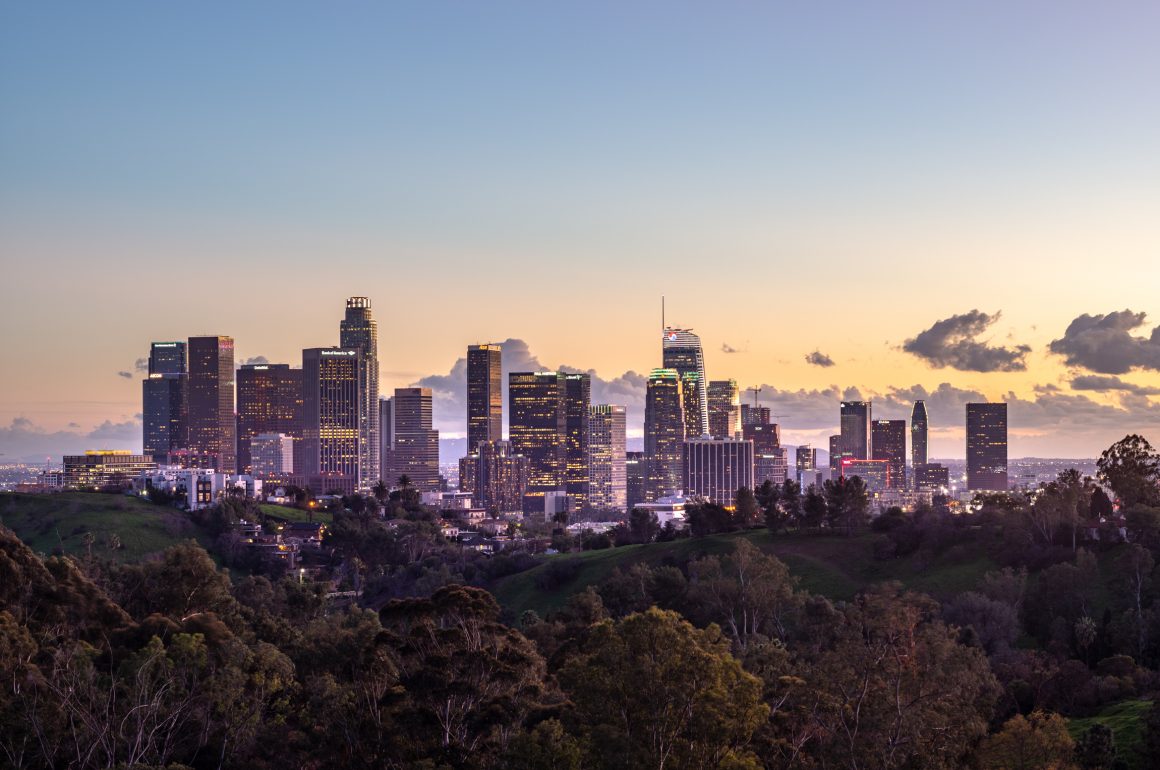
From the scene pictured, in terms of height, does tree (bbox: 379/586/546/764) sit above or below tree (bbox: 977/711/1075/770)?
above

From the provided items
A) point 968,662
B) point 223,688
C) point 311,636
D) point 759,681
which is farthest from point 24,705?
point 968,662

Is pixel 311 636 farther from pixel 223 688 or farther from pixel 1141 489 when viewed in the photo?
pixel 1141 489

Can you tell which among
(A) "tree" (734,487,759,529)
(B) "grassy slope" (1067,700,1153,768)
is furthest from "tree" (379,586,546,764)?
(A) "tree" (734,487,759,529)

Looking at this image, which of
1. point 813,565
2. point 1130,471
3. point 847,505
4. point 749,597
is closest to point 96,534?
point 813,565

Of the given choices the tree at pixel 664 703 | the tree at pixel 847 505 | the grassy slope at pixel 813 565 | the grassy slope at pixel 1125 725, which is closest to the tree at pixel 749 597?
the grassy slope at pixel 813 565

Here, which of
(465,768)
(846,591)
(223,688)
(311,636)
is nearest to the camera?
(465,768)

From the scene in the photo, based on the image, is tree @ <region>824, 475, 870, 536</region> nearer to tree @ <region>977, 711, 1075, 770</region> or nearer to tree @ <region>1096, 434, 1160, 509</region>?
tree @ <region>1096, 434, 1160, 509</region>
